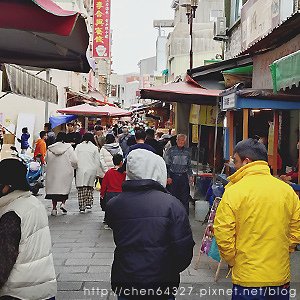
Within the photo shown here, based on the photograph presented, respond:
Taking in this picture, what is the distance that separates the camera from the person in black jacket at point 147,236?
356cm

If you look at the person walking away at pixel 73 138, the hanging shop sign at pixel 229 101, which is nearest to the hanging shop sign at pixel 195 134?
the person walking away at pixel 73 138

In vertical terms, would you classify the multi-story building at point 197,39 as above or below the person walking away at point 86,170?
above

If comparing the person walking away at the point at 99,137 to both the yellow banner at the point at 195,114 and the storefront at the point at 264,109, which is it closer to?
the yellow banner at the point at 195,114

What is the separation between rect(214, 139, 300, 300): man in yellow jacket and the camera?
12.7 ft

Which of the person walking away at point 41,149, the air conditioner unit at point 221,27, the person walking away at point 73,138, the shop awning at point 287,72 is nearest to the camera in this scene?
the shop awning at point 287,72

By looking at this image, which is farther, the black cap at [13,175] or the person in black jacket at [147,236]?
the black cap at [13,175]

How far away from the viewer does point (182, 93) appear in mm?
10133

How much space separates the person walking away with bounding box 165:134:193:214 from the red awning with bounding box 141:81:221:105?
0.89m

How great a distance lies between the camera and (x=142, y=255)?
357 centimetres

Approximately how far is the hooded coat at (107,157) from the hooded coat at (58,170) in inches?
32.6

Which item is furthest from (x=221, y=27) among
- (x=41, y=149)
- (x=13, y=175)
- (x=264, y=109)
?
(x=13, y=175)

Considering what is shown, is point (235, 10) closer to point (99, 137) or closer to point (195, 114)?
point (195, 114)

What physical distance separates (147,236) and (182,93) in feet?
22.4

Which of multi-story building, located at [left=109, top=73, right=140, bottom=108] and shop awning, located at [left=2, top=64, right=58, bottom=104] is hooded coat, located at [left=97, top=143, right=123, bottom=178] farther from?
multi-story building, located at [left=109, top=73, right=140, bottom=108]
